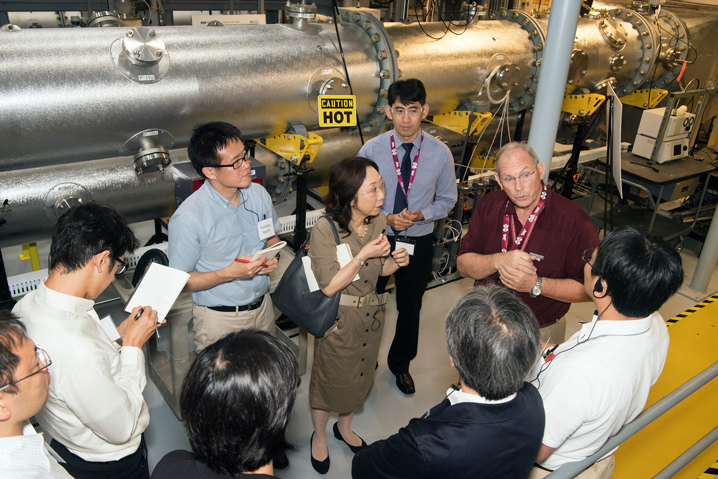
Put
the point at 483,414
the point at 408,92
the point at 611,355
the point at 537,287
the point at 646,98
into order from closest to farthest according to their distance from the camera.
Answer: the point at 483,414 → the point at 611,355 → the point at 537,287 → the point at 408,92 → the point at 646,98

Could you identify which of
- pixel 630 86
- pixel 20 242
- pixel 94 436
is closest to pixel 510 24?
pixel 630 86

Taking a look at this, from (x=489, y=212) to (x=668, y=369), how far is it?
1815mm

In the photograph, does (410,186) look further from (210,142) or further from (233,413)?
(233,413)

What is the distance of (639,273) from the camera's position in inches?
50.8

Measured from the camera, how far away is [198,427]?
3.18 feet

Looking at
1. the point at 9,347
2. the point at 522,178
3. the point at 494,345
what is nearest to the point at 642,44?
the point at 522,178

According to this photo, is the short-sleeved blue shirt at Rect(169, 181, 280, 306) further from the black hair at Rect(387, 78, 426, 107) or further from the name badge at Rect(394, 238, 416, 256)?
the black hair at Rect(387, 78, 426, 107)

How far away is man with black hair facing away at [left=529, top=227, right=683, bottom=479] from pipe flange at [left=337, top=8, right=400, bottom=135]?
1.63 metres

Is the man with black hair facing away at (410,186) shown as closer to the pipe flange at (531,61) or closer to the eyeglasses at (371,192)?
the eyeglasses at (371,192)

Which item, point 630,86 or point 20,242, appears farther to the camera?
point 630,86

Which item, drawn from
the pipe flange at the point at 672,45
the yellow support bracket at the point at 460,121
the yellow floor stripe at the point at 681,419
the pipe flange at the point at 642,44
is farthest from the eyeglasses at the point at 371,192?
the pipe flange at the point at 672,45

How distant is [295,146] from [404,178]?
0.54m

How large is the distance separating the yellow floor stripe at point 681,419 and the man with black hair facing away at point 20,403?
2.19 m

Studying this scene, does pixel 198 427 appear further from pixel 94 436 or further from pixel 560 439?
pixel 560 439
